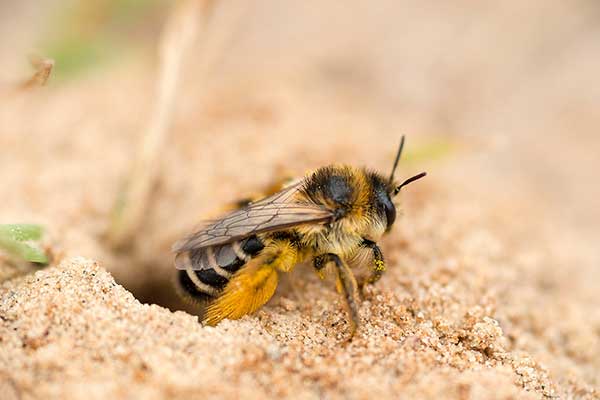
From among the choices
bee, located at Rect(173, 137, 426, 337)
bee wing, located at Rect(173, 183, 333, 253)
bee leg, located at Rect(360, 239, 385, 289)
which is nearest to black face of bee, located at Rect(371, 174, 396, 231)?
bee, located at Rect(173, 137, 426, 337)

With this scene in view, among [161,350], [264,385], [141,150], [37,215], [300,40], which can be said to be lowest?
[264,385]

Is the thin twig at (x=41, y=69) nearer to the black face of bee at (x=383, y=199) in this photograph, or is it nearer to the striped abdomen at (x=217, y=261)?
the striped abdomen at (x=217, y=261)

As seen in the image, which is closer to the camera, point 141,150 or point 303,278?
point 303,278

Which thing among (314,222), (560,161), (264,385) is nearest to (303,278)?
(314,222)

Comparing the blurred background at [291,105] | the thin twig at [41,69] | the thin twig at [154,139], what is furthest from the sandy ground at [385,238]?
the thin twig at [41,69]

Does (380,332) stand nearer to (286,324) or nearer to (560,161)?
(286,324)

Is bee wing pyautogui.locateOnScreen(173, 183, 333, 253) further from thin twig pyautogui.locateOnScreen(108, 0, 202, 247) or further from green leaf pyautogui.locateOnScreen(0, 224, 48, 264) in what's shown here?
thin twig pyautogui.locateOnScreen(108, 0, 202, 247)
